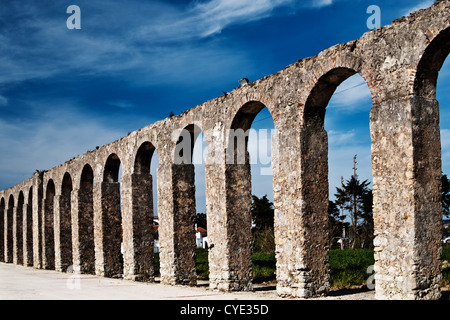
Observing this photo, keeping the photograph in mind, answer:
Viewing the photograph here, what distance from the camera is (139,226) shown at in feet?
48.8

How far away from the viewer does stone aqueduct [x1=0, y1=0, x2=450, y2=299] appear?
7516mm

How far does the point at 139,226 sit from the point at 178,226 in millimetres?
2234

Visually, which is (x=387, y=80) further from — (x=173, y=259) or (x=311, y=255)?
(x=173, y=259)

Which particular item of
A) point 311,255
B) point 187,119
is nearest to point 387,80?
point 311,255

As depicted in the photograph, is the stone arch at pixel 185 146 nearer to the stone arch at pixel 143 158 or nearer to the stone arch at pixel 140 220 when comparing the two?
the stone arch at pixel 140 220

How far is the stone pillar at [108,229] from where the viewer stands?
16.5 metres

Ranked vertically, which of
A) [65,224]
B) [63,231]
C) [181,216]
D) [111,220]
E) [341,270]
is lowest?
[341,270]

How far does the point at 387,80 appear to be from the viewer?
783 cm

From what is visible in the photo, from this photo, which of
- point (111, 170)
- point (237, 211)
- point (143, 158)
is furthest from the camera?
point (111, 170)

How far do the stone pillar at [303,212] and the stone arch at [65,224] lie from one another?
1299 cm

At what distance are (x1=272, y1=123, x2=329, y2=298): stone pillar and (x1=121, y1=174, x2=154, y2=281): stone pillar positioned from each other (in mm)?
6080

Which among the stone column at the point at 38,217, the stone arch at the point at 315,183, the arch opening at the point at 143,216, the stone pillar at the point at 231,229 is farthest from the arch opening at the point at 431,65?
the stone column at the point at 38,217

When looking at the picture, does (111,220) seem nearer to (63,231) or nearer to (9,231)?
(63,231)

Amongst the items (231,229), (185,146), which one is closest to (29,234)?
(185,146)
